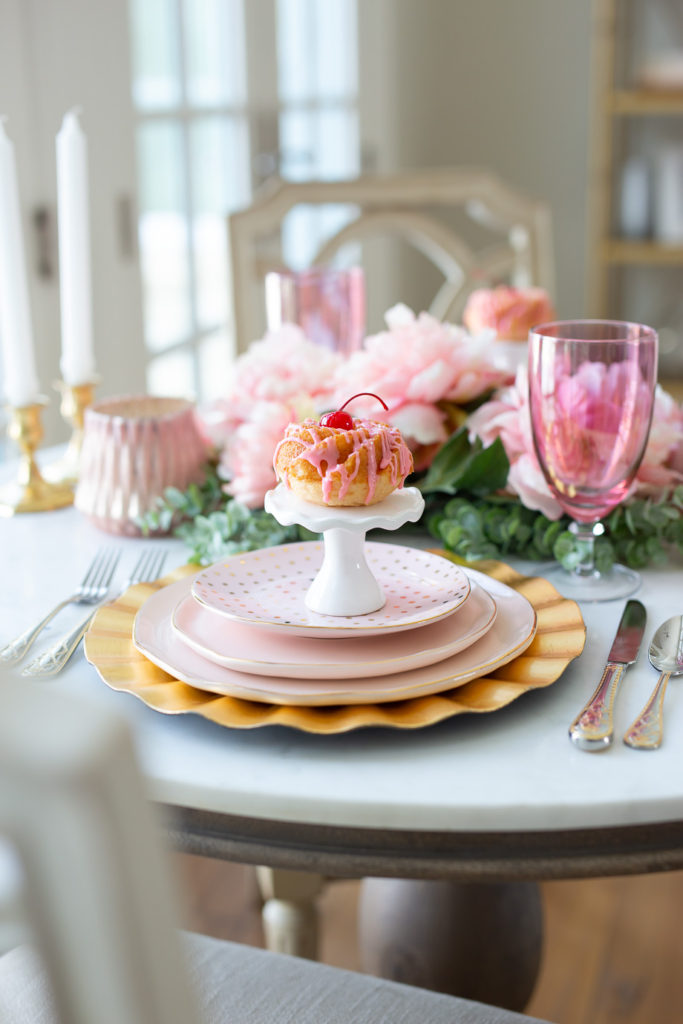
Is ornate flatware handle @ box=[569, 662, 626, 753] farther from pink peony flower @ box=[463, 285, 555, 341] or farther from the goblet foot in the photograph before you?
pink peony flower @ box=[463, 285, 555, 341]

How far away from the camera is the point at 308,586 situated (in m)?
0.69

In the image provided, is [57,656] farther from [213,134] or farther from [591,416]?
[213,134]

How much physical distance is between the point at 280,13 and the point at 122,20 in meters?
0.73

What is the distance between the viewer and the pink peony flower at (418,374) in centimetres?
90

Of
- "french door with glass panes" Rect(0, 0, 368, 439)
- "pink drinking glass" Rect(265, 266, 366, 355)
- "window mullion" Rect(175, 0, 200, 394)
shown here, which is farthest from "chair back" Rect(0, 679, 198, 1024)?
"window mullion" Rect(175, 0, 200, 394)

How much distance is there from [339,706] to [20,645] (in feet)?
0.72

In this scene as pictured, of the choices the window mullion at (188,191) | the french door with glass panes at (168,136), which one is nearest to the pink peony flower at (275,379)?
the french door with glass panes at (168,136)

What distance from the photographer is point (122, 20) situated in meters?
1.93

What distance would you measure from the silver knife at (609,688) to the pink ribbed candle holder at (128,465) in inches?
15.9

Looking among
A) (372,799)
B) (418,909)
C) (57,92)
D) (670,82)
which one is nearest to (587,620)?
(372,799)

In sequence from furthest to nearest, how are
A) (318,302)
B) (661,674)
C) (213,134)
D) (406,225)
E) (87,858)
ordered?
(213,134) → (406,225) → (318,302) → (661,674) → (87,858)

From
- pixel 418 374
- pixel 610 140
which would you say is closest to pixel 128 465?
pixel 418 374

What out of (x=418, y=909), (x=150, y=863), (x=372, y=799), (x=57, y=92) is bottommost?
(x=418, y=909)

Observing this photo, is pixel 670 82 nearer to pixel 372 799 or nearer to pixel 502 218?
pixel 502 218
